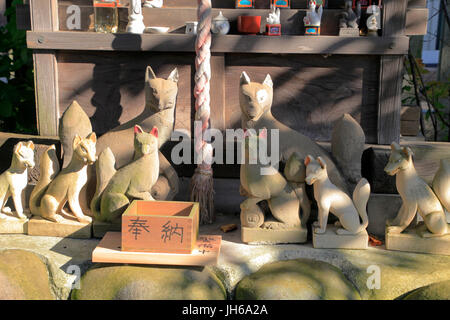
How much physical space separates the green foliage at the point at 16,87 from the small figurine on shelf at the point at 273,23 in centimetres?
252

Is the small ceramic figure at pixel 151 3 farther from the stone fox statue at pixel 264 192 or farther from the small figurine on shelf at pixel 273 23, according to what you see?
the stone fox statue at pixel 264 192

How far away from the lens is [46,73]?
3822mm

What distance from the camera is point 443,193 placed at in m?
3.04

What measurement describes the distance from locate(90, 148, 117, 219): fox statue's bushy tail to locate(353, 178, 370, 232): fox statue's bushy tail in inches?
60.0

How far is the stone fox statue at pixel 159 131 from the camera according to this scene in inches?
133

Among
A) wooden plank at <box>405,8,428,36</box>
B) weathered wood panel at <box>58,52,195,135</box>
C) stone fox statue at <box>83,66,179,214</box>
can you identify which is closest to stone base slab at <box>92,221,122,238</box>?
stone fox statue at <box>83,66,179,214</box>

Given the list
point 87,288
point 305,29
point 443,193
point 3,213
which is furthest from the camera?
point 305,29

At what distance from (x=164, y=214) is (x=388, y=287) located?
1359 millimetres

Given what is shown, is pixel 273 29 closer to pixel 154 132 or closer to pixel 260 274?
pixel 154 132

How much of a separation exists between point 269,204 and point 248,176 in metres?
0.23

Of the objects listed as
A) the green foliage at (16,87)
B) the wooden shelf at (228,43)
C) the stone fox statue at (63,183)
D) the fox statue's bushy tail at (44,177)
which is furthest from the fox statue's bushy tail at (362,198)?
the green foliage at (16,87)

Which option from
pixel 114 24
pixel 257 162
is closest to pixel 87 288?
pixel 257 162

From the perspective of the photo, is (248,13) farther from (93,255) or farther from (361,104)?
(93,255)

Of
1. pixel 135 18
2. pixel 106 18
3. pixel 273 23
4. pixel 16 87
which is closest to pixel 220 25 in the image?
pixel 273 23
